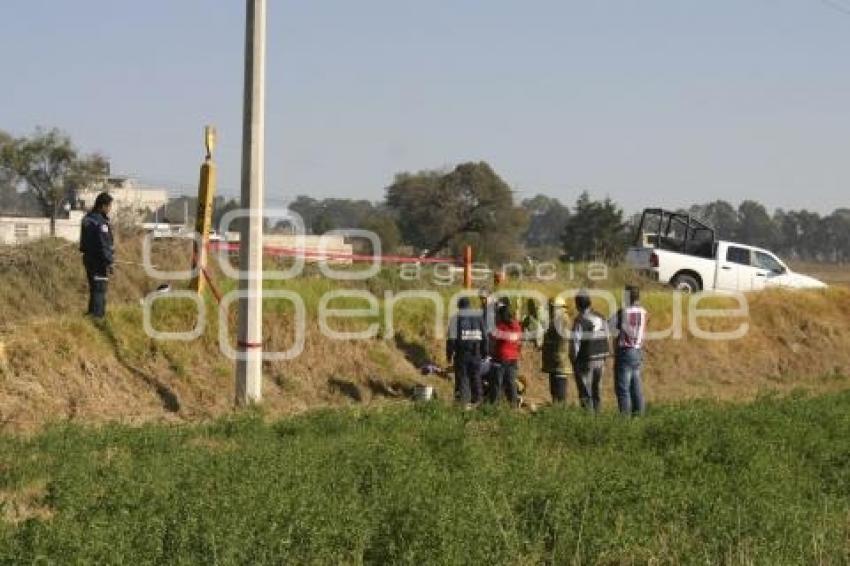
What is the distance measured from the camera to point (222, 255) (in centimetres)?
2102

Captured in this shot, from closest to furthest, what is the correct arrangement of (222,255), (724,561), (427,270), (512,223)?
(724,561), (222,255), (427,270), (512,223)

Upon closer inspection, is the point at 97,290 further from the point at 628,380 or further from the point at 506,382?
the point at 628,380

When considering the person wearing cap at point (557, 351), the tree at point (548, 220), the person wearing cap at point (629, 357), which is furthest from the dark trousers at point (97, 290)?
the tree at point (548, 220)

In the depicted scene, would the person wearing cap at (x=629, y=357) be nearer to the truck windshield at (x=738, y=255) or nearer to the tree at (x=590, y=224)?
the truck windshield at (x=738, y=255)

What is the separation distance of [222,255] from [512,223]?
3773cm

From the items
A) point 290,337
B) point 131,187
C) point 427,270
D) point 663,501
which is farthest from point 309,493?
point 131,187

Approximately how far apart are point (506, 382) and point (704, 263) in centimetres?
1289

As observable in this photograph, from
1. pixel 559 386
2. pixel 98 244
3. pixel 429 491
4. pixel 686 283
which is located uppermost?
pixel 98 244

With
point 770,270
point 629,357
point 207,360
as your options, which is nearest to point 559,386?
point 629,357

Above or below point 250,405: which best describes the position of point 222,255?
above

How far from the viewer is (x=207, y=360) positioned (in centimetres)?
1642

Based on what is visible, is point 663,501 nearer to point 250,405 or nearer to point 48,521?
point 48,521

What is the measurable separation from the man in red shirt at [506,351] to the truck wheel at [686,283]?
1207cm

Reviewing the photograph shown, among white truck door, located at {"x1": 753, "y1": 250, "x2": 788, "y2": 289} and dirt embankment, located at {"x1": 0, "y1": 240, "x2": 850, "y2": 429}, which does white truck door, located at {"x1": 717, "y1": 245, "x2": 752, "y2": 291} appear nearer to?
white truck door, located at {"x1": 753, "y1": 250, "x2": 788, "y2": 289}
